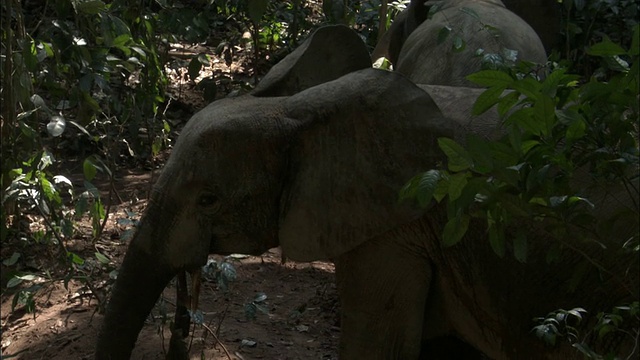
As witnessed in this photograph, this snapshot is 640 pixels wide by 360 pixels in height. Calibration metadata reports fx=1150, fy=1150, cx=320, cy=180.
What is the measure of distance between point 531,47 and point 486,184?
10.1 feet

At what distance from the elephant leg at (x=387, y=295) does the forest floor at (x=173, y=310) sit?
1.05 meters

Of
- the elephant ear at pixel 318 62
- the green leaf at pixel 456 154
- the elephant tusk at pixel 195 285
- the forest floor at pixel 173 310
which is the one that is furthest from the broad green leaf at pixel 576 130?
the forest floor at pixel 173 310

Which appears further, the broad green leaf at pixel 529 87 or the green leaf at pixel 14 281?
the green leaf at pixel 14 281

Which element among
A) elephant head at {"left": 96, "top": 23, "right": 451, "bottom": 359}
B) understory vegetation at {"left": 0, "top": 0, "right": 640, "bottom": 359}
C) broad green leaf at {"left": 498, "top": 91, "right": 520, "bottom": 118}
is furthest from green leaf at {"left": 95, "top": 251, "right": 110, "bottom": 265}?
broad green leaf at {"left": 498, "top": 91, "right": 520, "bottom": 118}

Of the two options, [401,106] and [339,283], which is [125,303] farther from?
[401,106]

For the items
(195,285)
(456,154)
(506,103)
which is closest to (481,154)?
(456,154)

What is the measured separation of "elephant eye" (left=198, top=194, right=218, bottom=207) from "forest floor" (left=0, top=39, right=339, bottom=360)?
3.62 feet

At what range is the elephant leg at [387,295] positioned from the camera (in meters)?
4.39

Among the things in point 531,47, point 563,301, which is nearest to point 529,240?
point 563,301

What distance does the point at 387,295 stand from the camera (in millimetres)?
4391

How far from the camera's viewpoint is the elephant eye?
4285 millimetres

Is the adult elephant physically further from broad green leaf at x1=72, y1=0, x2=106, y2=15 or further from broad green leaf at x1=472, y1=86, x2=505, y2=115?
broad green leaf at x1=472, y1=86, x2=505, y2=115

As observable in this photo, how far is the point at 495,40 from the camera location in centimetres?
575

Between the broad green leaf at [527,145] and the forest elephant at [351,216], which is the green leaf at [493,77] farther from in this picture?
the forest elephant at [351,216]
